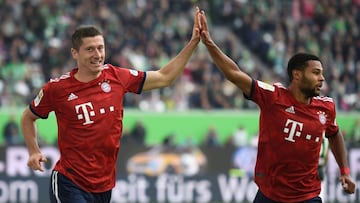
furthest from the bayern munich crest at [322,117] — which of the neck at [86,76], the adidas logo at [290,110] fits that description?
the neck at [86,76]

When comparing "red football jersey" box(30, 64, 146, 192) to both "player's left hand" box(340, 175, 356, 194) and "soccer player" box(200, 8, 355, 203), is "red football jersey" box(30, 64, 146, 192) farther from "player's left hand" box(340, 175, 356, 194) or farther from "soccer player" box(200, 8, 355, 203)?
"player's left hand" box(340, 175, 356, 194)

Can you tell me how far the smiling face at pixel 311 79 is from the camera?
31.6ft

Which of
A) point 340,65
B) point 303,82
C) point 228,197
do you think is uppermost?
point 303,82

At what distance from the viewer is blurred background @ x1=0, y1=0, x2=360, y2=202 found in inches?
789

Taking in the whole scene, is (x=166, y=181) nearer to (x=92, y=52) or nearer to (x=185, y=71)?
(x=185, y=71)

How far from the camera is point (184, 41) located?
84.7ft

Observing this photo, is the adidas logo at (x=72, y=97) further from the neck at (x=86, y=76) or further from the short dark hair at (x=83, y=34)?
the short dark hair at (x=83, y=34)

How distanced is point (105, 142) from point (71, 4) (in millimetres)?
16956

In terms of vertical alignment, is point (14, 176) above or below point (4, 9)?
below

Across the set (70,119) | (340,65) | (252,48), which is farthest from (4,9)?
(70,119)

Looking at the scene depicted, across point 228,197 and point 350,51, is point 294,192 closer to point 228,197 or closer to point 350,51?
point 228,197

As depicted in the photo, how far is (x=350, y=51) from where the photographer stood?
89.6ft

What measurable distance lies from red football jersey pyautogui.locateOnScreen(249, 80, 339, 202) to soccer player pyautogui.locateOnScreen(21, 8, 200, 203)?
0.99m

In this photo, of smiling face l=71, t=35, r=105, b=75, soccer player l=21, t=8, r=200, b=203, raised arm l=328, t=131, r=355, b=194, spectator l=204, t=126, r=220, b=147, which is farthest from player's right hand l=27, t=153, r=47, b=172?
spectator l=204, t=126, r=220, b=147
